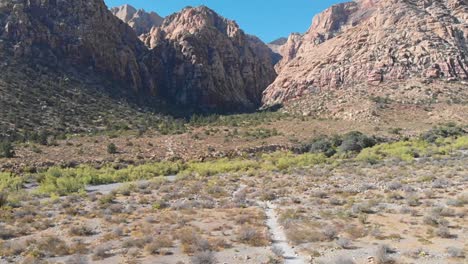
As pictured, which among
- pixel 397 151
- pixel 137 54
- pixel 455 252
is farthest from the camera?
pixel 137 54

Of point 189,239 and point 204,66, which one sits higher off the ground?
point 204,66

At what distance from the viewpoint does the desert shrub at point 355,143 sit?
46.9 meters

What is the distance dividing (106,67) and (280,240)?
73.8 m

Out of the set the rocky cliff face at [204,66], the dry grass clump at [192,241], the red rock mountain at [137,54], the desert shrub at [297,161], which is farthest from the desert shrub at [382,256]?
the rocky cliff face at [204,66]

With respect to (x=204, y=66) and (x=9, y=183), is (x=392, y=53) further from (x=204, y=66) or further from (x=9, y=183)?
(x=9, y=183)

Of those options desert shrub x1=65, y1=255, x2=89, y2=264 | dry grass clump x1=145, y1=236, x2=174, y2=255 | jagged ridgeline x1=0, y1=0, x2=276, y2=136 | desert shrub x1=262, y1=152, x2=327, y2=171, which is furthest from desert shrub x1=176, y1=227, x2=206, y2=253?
jagged ridgeline x1=0, y1=0, x2=276, y2=136

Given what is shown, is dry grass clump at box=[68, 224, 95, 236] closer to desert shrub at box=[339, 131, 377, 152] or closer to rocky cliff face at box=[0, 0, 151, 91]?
desert shrub at box=[339, 131, 377, 152]

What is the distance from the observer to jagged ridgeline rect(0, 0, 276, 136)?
59022 millimetres

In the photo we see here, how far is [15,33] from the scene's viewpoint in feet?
236

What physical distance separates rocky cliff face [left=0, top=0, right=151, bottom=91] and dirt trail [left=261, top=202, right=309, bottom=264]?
60.2 m

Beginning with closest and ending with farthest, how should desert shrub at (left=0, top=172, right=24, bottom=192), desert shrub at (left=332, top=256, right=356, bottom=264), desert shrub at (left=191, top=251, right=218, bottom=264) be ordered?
desert shrub at (left=332, top=256, right=356, bottom=264), desert shrub at (left=191, top=251, right=218, bottom=264), desert shrub at (left=0, top=172, right=24, bottom=192)

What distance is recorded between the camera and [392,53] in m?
77.6

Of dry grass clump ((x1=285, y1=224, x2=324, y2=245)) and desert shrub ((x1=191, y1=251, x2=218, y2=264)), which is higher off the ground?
desert shrub ((x1=191, y1=251, x2=218, y2=264))

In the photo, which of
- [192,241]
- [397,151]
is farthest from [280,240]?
[397,151]
